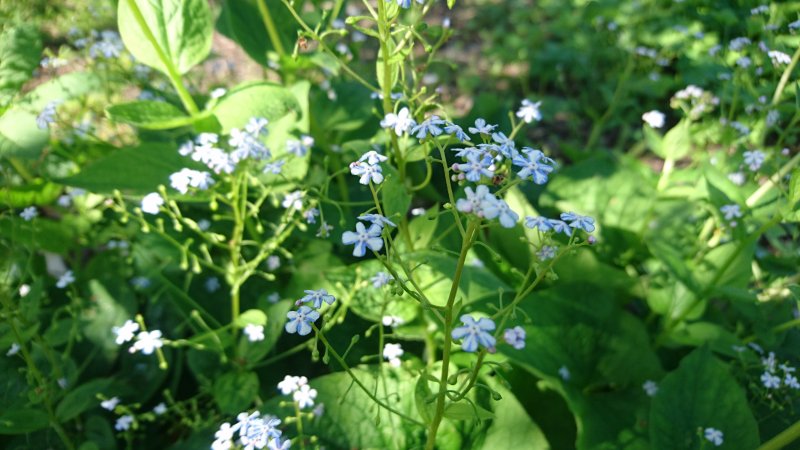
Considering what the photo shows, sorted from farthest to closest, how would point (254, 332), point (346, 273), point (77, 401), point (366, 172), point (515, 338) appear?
1. point (346, 273)
2. point (77, 401)
3. point (254, 332)
4. point (366, 172)
5. point (515, 338)

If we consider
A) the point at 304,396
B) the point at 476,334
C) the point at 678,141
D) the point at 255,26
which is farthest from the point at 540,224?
the point at 255,26

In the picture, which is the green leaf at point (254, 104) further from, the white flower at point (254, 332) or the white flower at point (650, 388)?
the white flower at point (650, 388)

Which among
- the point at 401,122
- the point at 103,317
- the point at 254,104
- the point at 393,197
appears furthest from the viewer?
the point at 103,317

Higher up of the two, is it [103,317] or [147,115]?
[147,115]

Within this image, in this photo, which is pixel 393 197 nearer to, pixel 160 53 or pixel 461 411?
pixel 461 411

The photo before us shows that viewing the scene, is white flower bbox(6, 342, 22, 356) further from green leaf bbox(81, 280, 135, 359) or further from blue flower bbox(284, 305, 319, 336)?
blue flower bbox(284, 305, 319, 336)

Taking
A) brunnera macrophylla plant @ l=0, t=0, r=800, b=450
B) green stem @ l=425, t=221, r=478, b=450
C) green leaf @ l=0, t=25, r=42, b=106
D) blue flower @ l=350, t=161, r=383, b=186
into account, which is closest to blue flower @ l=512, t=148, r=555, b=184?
brunnera macrophylla plant @ l=0, t=0, r=800, b=450
